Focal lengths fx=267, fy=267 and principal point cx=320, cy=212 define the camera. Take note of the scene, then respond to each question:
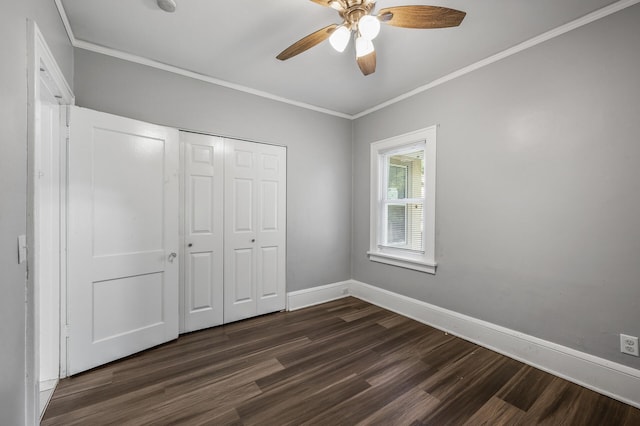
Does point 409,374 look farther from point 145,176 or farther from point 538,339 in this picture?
point 145,176

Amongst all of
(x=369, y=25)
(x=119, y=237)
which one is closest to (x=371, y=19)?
(x=369, y=25)

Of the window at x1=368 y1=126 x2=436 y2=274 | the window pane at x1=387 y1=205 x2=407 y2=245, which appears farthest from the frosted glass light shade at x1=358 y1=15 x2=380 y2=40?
the window pane at x1=387 y1=205 x2=407 y2=245

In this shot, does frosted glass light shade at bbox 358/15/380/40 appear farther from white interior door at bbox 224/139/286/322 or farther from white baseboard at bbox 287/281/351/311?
white baseboard at bbox 287/281/351/311

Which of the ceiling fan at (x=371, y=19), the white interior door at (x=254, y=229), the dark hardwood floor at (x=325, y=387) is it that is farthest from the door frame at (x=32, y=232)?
the white interior door at (x=254, y=229)

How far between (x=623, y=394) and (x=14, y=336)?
347cm

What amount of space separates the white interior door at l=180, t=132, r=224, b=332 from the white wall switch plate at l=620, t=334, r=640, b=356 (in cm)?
334

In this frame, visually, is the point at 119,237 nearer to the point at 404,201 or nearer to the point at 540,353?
the point at 404,201

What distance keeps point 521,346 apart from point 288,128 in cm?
327

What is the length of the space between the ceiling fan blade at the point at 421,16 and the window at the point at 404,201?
1.47 metres

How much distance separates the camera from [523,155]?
7.43ft

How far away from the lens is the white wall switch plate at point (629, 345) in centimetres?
176

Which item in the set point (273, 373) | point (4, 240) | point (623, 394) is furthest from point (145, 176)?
point (623, 394)

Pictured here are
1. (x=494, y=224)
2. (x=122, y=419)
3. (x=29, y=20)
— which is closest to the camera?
(x=29, y=20)

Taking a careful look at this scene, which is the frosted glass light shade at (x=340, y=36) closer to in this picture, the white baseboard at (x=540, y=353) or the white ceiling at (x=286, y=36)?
the white ceiling at (x=286, y=36)
